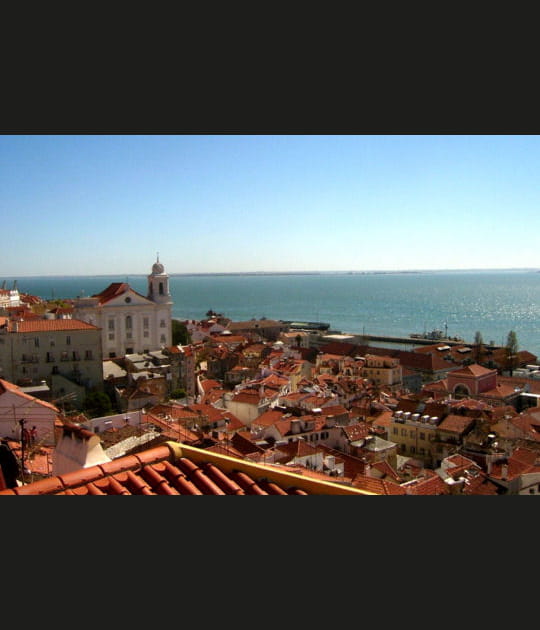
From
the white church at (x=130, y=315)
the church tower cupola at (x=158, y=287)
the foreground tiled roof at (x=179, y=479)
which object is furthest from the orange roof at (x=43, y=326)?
the foreground tiled roof at (x=179, y=479)

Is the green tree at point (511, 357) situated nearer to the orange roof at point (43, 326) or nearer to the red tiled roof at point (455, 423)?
the red tiled roof at point (455, 423)

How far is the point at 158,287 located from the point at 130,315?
2.93 ft

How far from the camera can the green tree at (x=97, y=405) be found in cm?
689

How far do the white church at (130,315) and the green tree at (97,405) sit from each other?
11.8 ft

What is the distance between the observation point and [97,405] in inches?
281

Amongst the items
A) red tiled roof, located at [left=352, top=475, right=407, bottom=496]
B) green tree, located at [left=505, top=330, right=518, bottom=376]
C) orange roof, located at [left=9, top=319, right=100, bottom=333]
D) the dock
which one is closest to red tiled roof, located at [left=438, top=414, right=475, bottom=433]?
red tiled roof, located at [left=352, top=475, right=407, bottom=496]

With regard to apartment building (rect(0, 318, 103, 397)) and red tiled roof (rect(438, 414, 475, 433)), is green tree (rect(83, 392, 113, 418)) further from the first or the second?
red tiled roof (rect(438, 414, 475, 433))

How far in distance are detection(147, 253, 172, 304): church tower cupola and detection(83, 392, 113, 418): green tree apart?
461 cm

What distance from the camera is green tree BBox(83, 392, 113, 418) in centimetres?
689

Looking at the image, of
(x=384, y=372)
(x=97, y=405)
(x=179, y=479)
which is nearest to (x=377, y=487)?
(x=179, y=479)

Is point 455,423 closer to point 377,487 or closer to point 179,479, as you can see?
point 377,487

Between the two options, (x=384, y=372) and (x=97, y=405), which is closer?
(x=97, y=405)

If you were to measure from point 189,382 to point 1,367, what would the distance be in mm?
Result: 3028

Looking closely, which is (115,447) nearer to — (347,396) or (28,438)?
(28,438)
